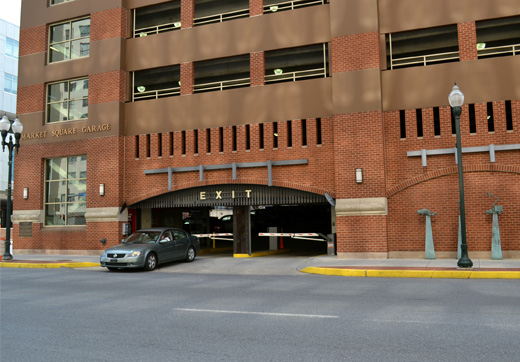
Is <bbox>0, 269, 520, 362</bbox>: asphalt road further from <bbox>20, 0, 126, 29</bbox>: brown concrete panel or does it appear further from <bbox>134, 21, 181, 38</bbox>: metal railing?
<bbox>20, 0, 126, 29</bbox>: brown concrete panel

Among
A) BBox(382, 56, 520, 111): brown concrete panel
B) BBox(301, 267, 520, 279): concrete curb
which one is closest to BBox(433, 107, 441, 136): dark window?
BBox(382, 56, 520, 111): brown concrete panel

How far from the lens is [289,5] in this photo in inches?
782

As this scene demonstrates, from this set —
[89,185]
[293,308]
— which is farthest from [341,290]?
[89,185]

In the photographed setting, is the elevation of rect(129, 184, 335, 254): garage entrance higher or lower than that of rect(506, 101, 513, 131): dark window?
lower

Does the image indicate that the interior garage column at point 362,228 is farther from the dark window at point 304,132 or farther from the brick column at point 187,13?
the brick column at point 187,13

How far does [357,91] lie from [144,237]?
9446 mm

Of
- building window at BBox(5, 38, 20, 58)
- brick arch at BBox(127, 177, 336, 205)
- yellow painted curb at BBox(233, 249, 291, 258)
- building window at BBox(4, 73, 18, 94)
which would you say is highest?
building window at BBox(5, 38, 20, 58)

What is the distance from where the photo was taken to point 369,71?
667 inches

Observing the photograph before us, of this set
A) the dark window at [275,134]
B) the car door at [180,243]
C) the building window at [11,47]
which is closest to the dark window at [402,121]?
the dark window at [275,134]

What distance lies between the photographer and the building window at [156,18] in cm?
2183

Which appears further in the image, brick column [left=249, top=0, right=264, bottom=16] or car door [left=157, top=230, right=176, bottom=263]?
brick column [left=249, top=0, right=264, bottom=16]

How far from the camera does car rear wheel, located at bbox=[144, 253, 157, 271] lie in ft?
49.6

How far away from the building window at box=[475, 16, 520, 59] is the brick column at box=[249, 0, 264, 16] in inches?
335

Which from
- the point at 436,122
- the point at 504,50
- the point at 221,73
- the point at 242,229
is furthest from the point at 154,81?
the point at 504,50
